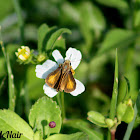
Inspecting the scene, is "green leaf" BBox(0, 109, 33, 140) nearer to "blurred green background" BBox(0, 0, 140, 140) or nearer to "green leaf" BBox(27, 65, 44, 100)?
"blurred green background" BBox(0, 0, 140, 140)

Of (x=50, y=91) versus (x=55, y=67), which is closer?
(x=50, y=91)

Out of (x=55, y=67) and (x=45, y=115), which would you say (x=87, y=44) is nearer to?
(x=55, y=67)

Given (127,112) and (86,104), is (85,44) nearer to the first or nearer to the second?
(86,104)

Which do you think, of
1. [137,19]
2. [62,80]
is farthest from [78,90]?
[137,19]

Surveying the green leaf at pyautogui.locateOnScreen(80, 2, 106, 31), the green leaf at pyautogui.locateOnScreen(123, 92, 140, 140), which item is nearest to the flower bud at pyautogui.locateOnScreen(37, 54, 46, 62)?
the green leaf at pyautogui.locateOnScreen(123, 92, 140, 140)

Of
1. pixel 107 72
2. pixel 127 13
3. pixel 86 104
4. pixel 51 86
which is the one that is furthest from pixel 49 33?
pixel 127 13
